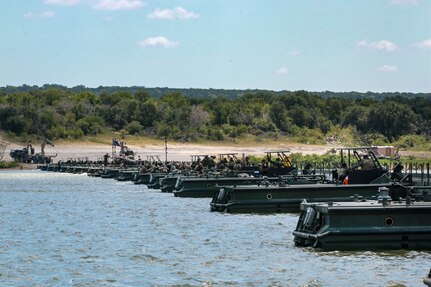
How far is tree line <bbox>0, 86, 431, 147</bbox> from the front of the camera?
16612cm

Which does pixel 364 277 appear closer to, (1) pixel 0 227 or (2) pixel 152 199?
(1) pixel 0 227

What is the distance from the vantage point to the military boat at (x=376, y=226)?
111ft

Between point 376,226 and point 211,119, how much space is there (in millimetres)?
150764

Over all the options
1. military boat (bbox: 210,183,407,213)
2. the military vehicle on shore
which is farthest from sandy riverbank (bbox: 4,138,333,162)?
military boat (bbox: 210,183,407,213)

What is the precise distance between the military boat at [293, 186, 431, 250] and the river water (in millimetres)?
420

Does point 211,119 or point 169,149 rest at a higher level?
point 211,119

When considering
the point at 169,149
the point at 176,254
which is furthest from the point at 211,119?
the point at 176,254

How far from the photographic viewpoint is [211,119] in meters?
184

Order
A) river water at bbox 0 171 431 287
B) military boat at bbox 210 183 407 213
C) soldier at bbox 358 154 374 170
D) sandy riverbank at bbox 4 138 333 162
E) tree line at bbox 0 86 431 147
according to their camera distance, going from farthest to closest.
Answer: tree line at bbox 0 86 431 147, sandy riverbank at bbox 4 138 333 162, soldier at bbox 358 154 374 170, military boat at bbox 210 183 407 213, river water at bbox 0 171 431 287

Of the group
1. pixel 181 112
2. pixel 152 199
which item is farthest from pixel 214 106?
pixel 152 199

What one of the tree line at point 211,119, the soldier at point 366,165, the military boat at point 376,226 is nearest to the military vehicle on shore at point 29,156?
the tree line at point 211,119

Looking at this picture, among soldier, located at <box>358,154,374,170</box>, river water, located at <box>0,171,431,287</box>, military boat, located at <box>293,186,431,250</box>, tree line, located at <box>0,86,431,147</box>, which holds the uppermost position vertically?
tree line, located at <box>0,86,431,147</box>

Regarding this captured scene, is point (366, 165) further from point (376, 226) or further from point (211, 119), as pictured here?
point (211, 119)

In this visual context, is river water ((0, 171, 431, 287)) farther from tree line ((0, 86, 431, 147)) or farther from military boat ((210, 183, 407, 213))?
tree line ((0, 86, 431, 147))
